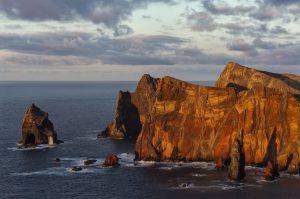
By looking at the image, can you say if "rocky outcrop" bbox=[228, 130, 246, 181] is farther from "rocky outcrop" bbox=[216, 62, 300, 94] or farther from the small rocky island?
"rocky outcrop" bbox=[216, 62, 300, 94]

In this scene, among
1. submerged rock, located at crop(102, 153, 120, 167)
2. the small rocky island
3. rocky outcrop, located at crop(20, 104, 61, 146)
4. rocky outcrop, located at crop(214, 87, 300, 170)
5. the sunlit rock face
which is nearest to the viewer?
rocky outcrop, located at crop(214, 87, 300, 170)

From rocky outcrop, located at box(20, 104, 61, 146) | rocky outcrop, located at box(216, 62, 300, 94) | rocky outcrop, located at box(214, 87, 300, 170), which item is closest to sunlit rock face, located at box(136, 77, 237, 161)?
rocky outcrop, located at box(214, 87, 300, 170)

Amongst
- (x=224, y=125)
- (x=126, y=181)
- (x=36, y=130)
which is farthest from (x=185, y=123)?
(x=36, y=130)

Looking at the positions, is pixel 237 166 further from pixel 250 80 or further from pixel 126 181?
pixel 250 80

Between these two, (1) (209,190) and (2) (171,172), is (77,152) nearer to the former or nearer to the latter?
(2) (171,172)

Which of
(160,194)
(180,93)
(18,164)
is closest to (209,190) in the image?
(160,194)

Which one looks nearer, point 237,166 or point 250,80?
point 237,166
